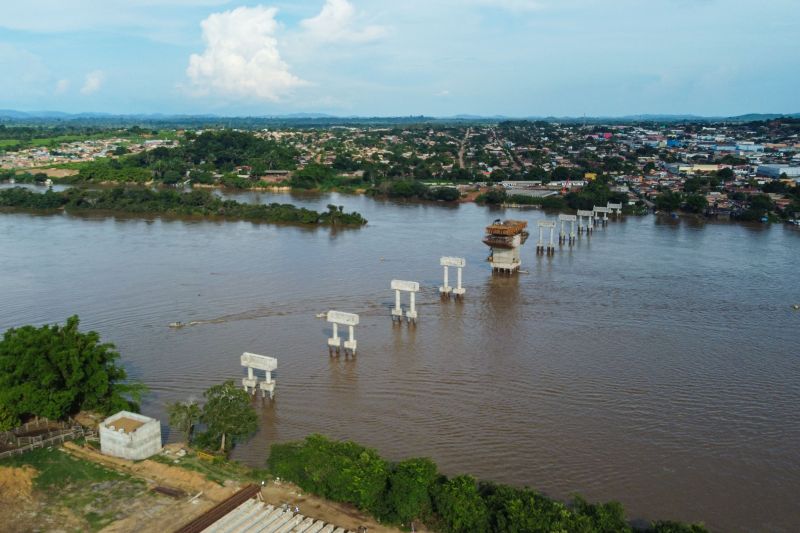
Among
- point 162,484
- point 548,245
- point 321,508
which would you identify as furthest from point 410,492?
point 548,245

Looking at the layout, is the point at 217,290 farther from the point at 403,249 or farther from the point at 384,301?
the point at 403,249

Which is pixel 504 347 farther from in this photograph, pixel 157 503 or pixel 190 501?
pixel 157 503

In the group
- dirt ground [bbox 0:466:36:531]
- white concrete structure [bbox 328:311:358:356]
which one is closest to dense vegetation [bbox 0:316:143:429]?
dirt ground [bbox 0:466:36:531]

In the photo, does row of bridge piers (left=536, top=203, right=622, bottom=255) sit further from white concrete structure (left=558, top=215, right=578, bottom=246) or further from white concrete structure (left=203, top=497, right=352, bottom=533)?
white concrete structure (left=203, top=497, right=352, bottom=533)

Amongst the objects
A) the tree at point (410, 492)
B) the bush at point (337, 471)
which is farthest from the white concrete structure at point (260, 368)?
the tree at point (410, 492)

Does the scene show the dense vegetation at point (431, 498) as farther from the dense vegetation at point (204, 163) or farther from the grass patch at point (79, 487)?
the dense vegetation at point (204, 163)
